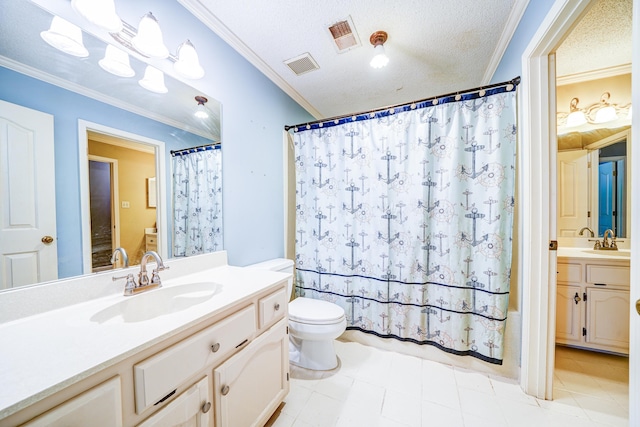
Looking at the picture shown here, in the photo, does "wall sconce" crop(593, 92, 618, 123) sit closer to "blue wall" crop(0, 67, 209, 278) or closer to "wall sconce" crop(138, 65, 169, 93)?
"wall sconce" crop(138, 65, 169, 93)

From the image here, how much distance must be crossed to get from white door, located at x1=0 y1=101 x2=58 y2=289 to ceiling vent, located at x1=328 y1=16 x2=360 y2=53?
1.53m

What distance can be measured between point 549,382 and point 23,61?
112 inches

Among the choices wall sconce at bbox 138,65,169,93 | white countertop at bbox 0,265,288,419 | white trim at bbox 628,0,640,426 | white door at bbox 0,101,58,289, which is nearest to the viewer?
white countertop at bbox 0,265,288,419

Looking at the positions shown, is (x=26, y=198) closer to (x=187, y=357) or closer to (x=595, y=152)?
(x=187, y=357)

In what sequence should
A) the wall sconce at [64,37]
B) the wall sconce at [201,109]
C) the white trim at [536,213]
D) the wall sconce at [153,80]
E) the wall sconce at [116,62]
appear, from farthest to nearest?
1. the wall sconce at [201,109]
2. the white trim at [536,213]
3. the wall sconce at [153,80]
4. the wall sconce at [116,62]
5. the wall sconce at [64,37]

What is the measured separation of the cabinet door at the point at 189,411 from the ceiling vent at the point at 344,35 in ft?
6.45

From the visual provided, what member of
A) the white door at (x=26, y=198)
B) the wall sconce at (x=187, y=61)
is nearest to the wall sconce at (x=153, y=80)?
the wall sconce at (x=187, y=61)

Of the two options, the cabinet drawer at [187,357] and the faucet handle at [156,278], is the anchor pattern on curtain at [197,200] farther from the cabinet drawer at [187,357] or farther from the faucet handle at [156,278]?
the cabinet drawer at [187,357]

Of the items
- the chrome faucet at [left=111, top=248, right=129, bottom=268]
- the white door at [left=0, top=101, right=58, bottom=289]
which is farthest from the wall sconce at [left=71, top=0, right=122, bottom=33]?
the chrome faucet at [left=111, top=248, right=129, bottom=268]

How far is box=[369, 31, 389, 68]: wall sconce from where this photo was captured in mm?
1497

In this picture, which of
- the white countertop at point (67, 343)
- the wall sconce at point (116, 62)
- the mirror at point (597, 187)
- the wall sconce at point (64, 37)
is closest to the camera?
the white countertop at point (67, 343)

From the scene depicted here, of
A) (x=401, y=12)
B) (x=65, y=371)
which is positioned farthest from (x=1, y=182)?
(x=401, y=12)

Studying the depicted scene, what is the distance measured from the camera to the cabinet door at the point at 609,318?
5.31 feet

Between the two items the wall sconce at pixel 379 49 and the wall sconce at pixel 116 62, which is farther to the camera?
the wall sconce at pixel 379 49
